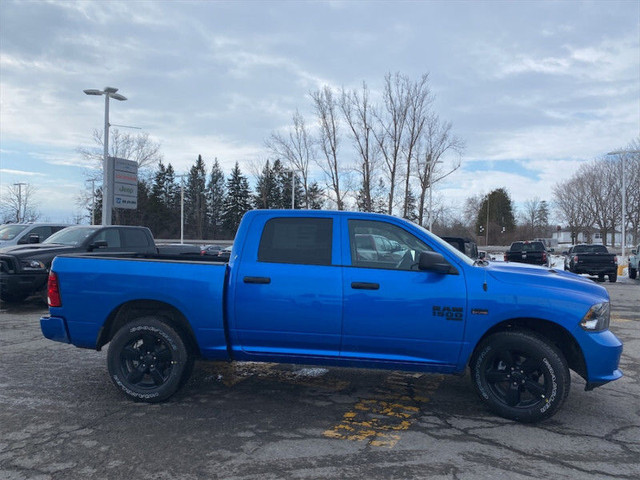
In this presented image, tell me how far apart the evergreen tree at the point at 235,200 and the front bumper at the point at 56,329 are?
68174 mm

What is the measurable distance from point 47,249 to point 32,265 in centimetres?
50

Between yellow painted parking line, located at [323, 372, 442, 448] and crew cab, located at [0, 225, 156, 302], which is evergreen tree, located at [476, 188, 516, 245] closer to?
crew cab, located at [0, 225, 156, 302]

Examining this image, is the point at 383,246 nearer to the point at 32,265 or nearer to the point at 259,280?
the point at 259,280

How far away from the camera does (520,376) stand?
14.5 feet

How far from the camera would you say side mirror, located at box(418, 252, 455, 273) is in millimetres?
4281

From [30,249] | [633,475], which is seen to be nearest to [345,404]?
[633,475]

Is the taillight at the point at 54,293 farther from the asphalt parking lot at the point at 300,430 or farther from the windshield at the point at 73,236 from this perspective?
the windshield at the point at 73,236

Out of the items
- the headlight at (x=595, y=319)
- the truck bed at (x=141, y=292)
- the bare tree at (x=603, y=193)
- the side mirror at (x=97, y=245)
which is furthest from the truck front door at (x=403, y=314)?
the bare tree at (x=603, y=193)

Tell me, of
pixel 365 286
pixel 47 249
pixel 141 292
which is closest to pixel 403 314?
pixel 365 286

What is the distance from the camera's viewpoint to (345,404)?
4.86 m

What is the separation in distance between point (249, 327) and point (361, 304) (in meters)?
1.08

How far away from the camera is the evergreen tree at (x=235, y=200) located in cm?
7338

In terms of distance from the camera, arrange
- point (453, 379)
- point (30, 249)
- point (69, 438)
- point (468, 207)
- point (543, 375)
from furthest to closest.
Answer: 1. point (468, 207)
2. point (30, 249)
3. point (453, 379)
4. point (543, 375)
5. point (69, 438)

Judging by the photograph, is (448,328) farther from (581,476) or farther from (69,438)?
(69,438)
